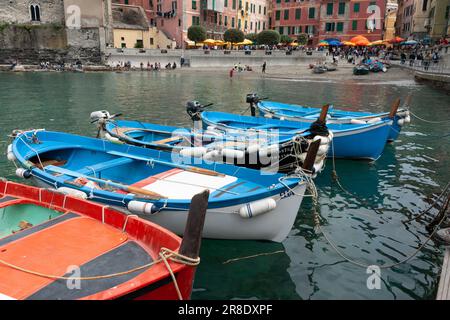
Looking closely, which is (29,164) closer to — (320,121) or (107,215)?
(107,215)

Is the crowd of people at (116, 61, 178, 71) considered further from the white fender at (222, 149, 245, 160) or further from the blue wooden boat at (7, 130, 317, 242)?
the white fender at (222, 149, 245, 160)

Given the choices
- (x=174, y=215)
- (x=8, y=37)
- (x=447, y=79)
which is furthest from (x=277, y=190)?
(x=8, y=37)

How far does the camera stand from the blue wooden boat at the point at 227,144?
32.4 ft

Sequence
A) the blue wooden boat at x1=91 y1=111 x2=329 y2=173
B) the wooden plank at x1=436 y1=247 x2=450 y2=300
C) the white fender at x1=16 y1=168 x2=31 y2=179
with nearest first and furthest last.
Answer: the wooden plank at x1=436 y1=247 x2=450 y2=300 < the white fender at x1=16 y1=168 x2=31 y2=179 < the blue wooden boat at x1=91 y1=111 x2=329 y2=173

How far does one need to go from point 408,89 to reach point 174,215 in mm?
35212

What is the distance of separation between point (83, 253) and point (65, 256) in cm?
23

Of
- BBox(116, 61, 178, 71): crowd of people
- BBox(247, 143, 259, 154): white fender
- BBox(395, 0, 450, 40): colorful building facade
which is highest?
BBox(395, 0, 450, 40): colorful building facade

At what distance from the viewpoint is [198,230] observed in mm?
4227

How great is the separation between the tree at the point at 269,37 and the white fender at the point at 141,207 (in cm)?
5899

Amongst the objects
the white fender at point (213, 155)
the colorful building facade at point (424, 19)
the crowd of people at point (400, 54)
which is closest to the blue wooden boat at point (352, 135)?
the white fender at point (213, 155)

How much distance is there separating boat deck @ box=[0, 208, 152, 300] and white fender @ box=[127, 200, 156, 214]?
109cm

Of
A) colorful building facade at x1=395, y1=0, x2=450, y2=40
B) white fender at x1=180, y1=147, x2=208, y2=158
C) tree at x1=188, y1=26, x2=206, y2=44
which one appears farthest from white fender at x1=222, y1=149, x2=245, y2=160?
tree at x1=188, y1=26, x2=206, y2=44

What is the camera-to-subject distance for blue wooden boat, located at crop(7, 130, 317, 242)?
691cm

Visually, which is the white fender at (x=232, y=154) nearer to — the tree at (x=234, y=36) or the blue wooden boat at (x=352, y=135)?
the blue wooden boat at (x=352, y=135)
